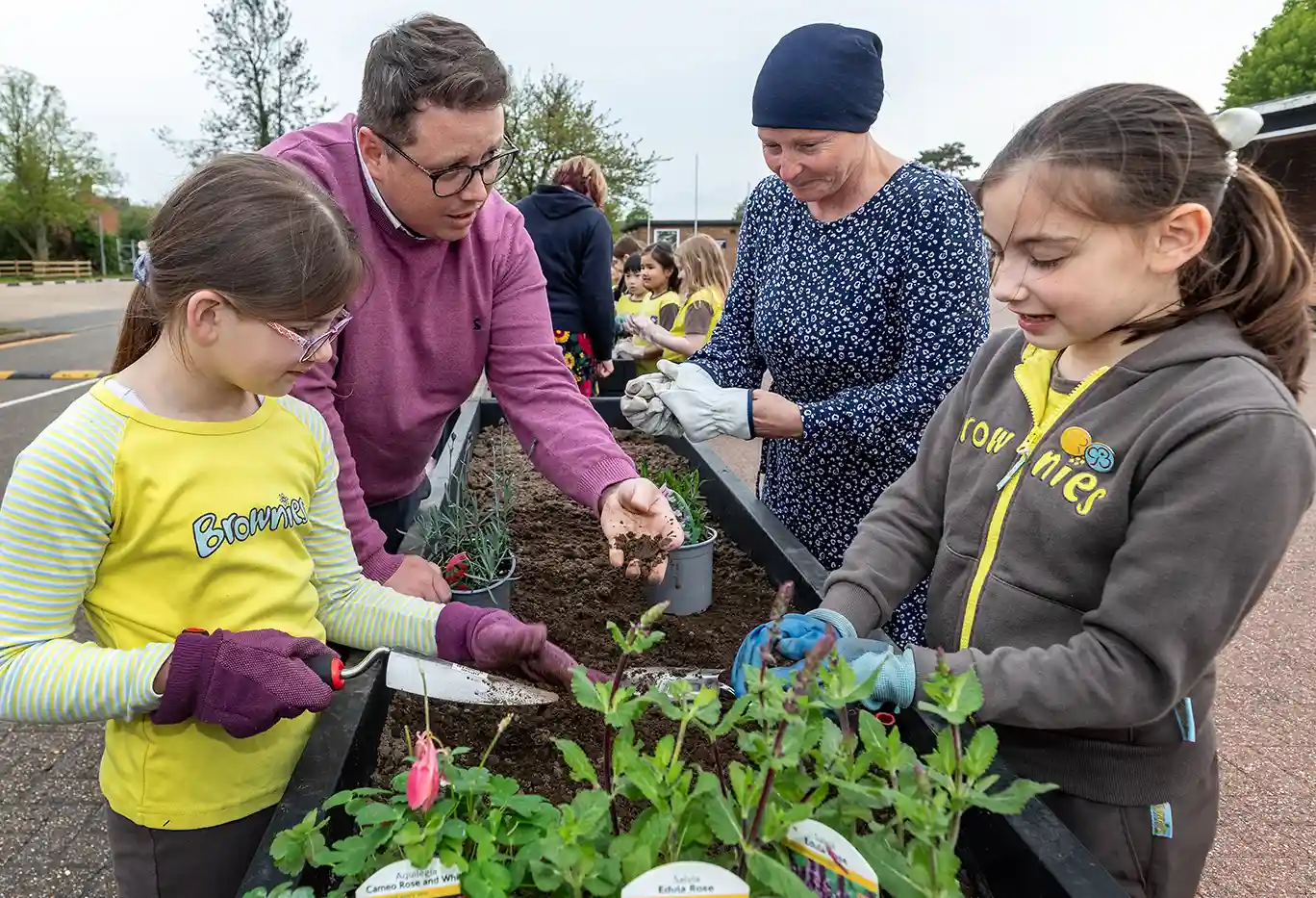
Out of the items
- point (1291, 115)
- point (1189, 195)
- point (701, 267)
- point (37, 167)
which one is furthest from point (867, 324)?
point (37, 167)

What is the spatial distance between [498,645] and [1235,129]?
4.25ft

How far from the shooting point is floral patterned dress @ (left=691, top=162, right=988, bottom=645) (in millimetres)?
1996

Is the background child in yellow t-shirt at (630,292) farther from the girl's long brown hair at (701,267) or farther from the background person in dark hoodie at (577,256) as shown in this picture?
the background person in dark hoodie at (577,256)

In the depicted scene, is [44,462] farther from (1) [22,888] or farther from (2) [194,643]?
(1) [22,888]

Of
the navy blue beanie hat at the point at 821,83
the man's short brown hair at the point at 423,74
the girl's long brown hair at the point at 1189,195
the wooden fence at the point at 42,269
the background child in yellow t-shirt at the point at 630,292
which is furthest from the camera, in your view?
the wooden fence at the point at 42,269

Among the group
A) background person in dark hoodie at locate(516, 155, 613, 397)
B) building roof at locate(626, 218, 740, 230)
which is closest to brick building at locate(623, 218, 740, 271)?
building roof at locate(626, 218, 740, 230)

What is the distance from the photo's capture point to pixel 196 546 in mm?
1230

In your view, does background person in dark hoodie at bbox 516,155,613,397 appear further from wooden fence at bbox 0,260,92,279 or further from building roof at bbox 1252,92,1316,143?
wooden fence at bbox 0,260,92,279

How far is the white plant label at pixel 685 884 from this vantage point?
79 cm

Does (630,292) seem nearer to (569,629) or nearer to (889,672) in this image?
(569,629)

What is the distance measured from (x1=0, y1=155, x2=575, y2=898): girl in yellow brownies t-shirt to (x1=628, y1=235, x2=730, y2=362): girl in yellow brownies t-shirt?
5781 millimetres

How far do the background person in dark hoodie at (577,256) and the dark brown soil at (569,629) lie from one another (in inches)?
59.4

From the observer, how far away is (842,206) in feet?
6.98

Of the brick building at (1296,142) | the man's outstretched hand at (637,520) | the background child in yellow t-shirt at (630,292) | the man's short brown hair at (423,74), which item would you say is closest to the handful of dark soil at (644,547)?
the man's outstretched hand at (637,520)
